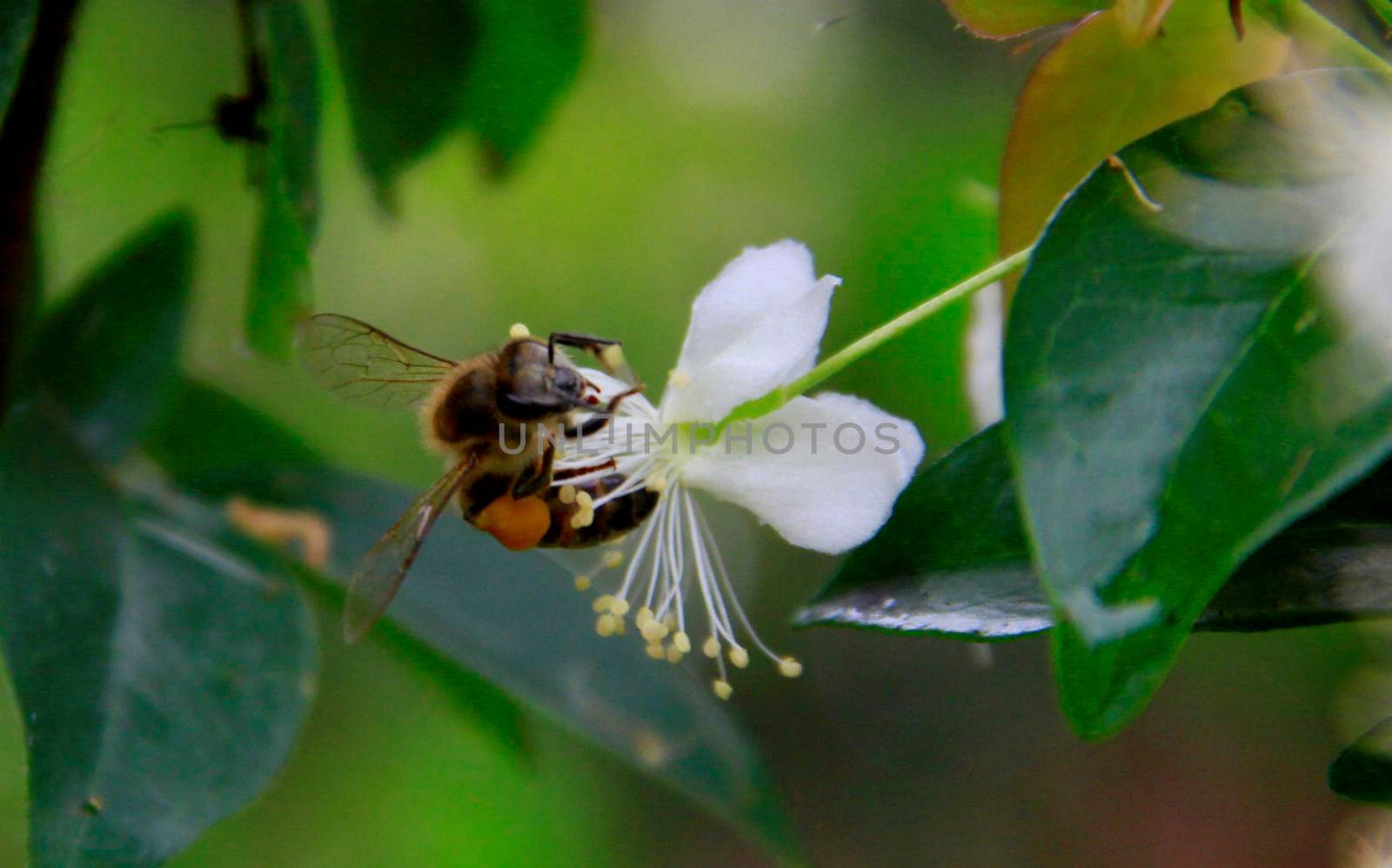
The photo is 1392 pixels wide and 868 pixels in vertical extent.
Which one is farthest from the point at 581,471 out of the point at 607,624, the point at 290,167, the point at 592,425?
the point at 290,167

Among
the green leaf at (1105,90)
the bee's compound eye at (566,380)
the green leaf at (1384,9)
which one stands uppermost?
the green leaf at (1384,9)

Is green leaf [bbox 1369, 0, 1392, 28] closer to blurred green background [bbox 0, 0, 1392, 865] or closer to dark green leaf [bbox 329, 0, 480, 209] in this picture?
blurred green background [bbox 0, 0, 1392, 865]

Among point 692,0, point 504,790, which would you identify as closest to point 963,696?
point 504,790

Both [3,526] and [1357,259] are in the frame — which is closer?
[1357,259]

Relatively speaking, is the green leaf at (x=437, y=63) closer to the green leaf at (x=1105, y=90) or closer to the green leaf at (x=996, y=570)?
the green leaf at (x=1105, y=90)

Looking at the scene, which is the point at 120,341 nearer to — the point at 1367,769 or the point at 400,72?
the point at 400,72

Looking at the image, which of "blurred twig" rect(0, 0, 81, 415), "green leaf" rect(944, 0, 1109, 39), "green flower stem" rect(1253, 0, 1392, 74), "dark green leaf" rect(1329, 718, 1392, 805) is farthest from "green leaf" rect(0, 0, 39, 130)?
"dark green leaf" rect(1329, 718, 1392, 805)

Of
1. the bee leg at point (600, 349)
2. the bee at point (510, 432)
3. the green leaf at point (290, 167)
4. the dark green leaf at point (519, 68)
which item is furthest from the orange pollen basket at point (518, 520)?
the dark green leaf at point (519, 68)

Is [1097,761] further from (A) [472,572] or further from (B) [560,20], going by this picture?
(B) [560,20]
